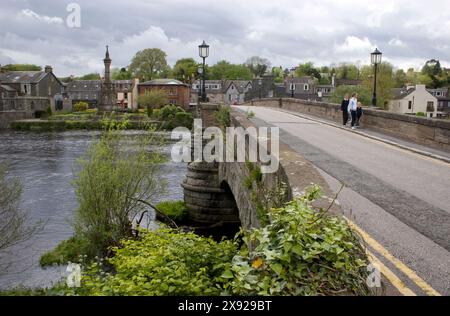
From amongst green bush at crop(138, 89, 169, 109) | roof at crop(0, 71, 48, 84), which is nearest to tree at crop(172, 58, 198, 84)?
green bush at crop(138, 89, 169, 109)

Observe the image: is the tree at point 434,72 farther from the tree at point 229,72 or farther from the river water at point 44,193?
the river water at point 44,193

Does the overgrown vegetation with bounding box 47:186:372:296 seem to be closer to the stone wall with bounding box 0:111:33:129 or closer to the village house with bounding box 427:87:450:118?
the stone wall with bounding box 0:111:33:129

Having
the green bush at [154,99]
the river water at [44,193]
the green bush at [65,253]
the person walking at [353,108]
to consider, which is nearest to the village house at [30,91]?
the green bush at [154,99]

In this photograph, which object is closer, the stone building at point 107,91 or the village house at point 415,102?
the village house at point 415,102

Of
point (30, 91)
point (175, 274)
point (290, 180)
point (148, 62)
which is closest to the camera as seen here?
point (290, 180)

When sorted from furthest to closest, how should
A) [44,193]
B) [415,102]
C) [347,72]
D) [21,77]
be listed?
[347,72]
[21,77]
[415,102]
[44,193]

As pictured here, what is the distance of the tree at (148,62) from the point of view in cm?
12862

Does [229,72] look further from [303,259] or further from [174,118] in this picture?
[303,259]

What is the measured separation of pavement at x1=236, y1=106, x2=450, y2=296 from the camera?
5347 mm

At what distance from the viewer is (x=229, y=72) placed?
14338cm

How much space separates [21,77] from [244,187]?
99214mm

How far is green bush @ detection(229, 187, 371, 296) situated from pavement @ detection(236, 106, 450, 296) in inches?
18.3

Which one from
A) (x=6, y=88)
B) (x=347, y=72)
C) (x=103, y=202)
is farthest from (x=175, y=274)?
(x=347, y=72)

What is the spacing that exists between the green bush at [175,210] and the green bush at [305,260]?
62.0 feet
